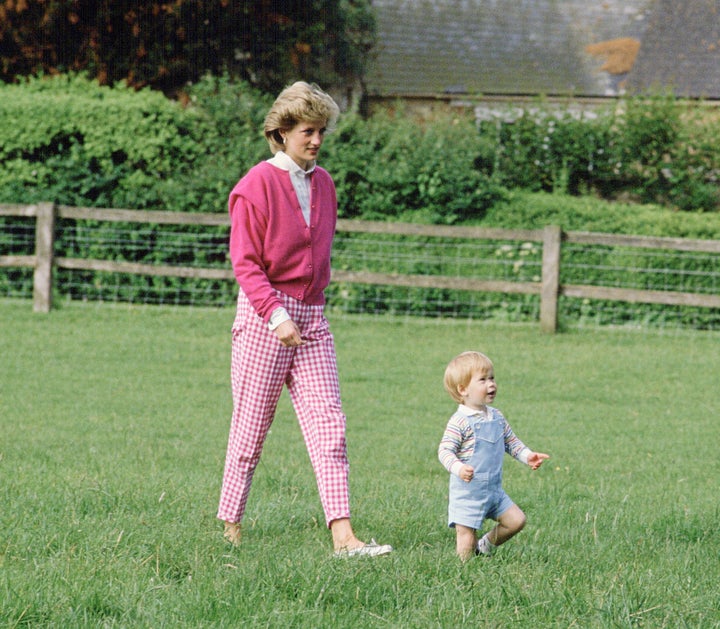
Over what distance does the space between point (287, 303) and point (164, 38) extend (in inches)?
580

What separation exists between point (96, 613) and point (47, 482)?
222 cm

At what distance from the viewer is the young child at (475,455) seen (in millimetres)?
4020

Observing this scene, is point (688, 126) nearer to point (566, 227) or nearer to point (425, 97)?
point (566, 227)

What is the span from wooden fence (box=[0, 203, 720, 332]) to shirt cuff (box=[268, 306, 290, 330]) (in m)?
8.76

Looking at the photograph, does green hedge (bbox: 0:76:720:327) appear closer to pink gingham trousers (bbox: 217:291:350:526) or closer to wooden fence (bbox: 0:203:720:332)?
wooden fence (bbox: 0:203:720:332)

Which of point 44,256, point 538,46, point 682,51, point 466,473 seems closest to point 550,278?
point 44,256

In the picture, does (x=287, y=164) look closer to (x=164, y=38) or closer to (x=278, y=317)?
(x=278, y=317)

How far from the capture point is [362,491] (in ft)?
18.6

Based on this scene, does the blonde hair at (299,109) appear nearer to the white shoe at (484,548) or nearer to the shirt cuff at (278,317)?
the shirt cuff at (278,317)

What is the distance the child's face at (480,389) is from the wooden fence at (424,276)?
343 inches

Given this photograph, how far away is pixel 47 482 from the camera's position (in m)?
5.30

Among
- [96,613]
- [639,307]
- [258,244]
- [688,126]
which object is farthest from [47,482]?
A: [688,126]

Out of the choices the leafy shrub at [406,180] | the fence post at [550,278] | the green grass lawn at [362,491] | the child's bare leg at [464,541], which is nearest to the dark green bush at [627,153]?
the leafy shrub at [406,180]

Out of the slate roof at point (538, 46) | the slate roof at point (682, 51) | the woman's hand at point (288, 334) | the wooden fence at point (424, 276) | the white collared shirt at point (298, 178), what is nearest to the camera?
the woman's hand at point (288, 334)
